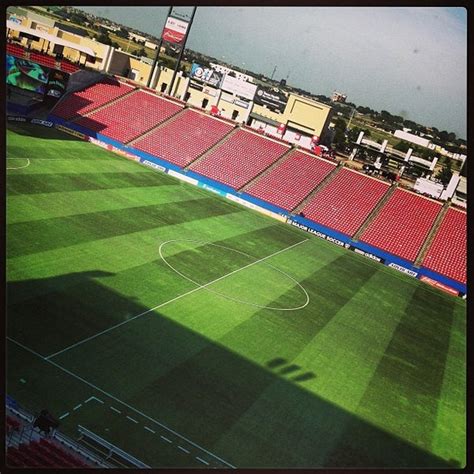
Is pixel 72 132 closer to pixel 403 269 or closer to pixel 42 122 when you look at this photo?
pixel 42 122

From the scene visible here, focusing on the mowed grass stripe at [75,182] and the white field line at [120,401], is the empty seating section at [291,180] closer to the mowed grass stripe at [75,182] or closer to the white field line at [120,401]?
the mowed grass stripe at [75,182]

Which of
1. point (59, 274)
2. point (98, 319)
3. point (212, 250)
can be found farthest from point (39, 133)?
point (98, 319)

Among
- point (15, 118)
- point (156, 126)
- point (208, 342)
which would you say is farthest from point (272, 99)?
point (208, 342)

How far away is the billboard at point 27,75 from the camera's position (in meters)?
33.5

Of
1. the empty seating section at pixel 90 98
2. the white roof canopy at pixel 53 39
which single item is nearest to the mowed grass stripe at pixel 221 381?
the empty seating section at pixel 90 98

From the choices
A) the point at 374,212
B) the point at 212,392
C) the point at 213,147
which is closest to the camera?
the point at 212,392

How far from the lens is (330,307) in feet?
64.0

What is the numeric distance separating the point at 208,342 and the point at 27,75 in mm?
27931

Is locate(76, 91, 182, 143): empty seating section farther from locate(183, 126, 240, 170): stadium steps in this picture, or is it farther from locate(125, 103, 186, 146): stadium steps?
locate(183, 126, 240, 170): stadium steps

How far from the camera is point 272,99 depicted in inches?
1983

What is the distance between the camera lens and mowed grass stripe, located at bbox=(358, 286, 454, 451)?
12914 millimetres

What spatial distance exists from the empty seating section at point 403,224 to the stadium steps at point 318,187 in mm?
4315

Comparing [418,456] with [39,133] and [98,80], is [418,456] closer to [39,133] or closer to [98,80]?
[39,133]

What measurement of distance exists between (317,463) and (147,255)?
10.1m
